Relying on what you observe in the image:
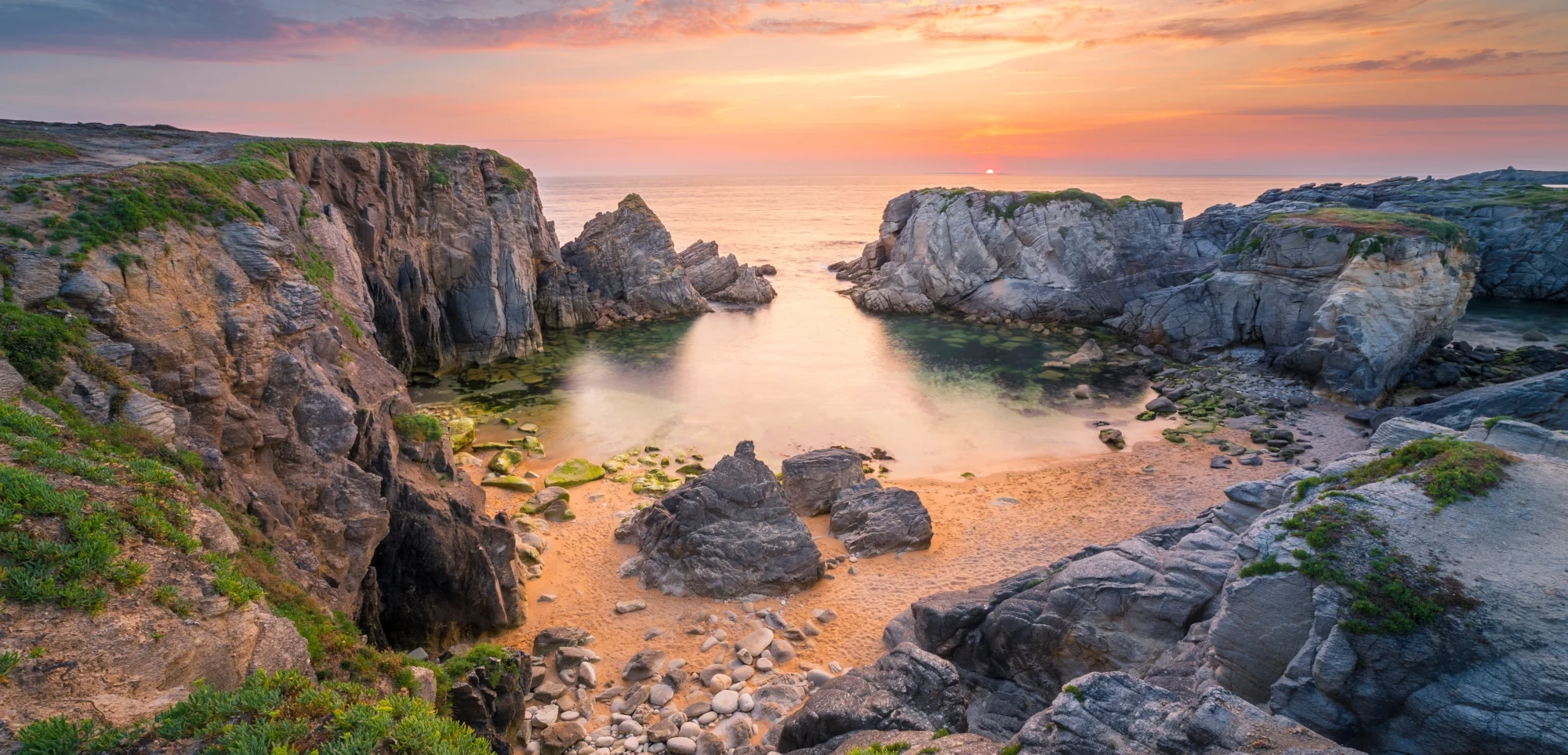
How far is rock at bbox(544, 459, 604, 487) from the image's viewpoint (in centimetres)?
2905

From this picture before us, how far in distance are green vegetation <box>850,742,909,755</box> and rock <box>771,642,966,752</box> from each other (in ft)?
4.75

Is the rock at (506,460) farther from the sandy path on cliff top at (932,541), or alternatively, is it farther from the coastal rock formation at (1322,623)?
the coastal rock formation at (1322,623)

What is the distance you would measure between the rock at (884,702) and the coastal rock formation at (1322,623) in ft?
9.23

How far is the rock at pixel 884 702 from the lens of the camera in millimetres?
13555

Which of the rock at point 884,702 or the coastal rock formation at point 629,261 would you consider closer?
the rock at point 884,702

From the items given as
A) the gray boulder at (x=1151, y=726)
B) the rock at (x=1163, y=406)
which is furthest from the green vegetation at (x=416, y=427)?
the rock at (x=1163, y=406)

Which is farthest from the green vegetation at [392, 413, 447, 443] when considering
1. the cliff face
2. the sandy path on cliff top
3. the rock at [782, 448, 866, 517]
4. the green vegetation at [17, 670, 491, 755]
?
the rock at [782, 448, 866, 517]

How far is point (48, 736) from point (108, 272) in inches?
465

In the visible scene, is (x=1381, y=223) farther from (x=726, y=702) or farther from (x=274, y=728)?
(x=274, y=728)

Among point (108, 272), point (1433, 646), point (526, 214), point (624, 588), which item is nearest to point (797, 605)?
point (624, 588)

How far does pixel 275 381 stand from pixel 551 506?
40.2 feet

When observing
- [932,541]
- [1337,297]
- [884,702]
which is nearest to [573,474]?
[932,541]

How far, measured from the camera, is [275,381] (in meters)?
15.6

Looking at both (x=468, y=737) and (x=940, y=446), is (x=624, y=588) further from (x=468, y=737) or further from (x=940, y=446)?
(x=940, y=446)
